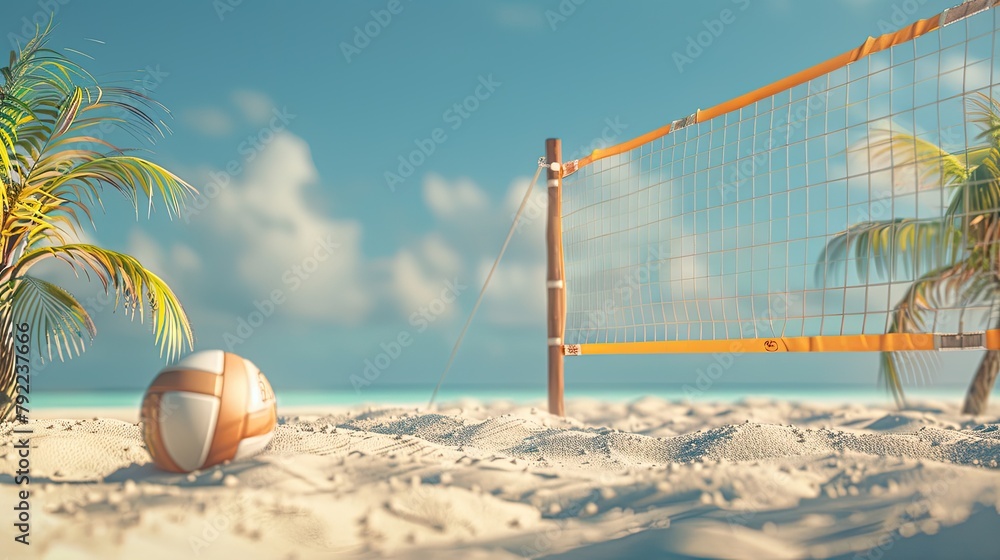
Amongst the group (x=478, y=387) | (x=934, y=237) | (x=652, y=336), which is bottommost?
(x=478, y=387)

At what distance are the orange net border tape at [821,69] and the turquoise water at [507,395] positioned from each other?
46.9ft

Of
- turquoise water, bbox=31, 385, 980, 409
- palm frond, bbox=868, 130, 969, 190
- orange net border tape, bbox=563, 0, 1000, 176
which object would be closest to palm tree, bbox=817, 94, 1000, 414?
palm frond, bbox=868, 130, 969, 190

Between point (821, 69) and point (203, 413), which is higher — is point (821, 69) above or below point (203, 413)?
above

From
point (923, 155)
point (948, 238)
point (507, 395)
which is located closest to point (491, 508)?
point (948, 238)

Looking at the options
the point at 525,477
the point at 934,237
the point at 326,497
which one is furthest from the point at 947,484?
the point at 934,237

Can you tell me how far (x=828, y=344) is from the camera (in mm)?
3643

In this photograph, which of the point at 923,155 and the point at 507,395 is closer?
the point at 923,155

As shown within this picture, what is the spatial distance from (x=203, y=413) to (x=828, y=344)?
10.2 feet

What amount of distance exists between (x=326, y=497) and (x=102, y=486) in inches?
36.1

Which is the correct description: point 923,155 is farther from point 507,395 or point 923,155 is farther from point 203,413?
point 507,395

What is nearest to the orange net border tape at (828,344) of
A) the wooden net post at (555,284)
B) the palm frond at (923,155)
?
the wooden net post at (555,284)

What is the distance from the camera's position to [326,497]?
2514mm

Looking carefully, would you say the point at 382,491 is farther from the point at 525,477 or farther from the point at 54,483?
the point at 54,483

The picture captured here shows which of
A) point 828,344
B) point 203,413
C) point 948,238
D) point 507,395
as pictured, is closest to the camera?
point 203,413
